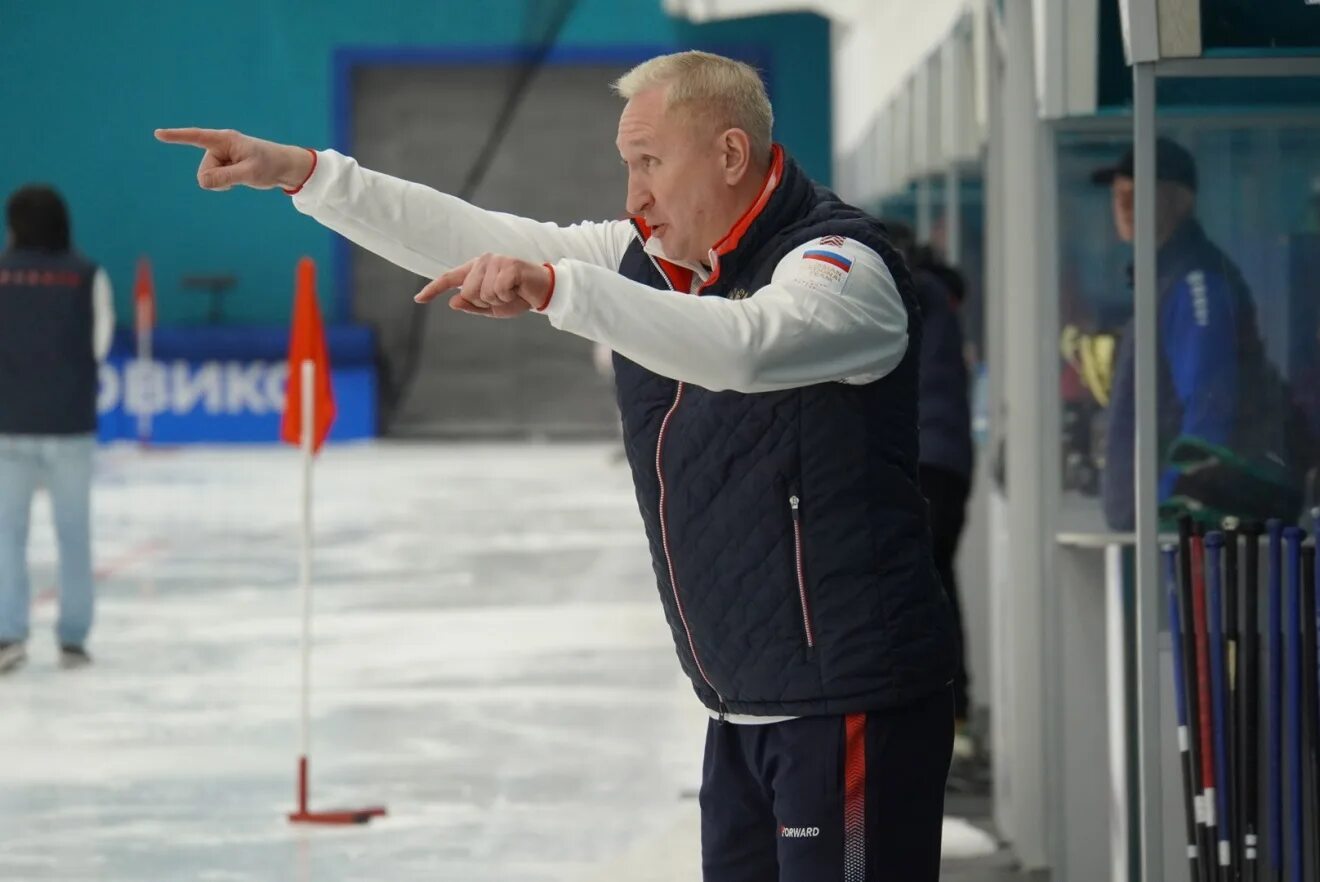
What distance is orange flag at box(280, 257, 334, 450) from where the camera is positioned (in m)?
5.81

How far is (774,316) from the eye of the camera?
7.47ft

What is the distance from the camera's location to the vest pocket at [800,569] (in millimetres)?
2471

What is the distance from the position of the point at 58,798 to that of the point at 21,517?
2568 mm

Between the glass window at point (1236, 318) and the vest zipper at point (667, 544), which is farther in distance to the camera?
the glass window at point (1236, 318)

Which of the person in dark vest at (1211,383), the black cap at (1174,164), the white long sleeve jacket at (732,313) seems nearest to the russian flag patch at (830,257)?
the white long sleeve jacket at (732,313)

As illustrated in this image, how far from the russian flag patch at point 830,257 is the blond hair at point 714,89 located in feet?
0.55

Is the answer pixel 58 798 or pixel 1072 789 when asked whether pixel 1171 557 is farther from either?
pixel 58 798

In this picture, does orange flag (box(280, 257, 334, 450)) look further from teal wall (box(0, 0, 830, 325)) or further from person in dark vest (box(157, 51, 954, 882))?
teal wall (box(0, 0, 830, 325))

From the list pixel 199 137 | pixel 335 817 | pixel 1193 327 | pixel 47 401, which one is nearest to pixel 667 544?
pixel 199 137

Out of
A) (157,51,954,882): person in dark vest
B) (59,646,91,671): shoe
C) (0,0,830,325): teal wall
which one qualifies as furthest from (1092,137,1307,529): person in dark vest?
(0,0,830,325): teal wall

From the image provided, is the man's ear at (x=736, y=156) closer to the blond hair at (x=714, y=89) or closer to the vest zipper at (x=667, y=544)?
the blond hair at (x=714, y=89)

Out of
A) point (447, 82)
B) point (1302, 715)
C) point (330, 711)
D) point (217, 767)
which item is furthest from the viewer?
point (447, 82)

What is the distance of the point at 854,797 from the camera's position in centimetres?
253

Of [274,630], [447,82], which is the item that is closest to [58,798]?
[274,630]
